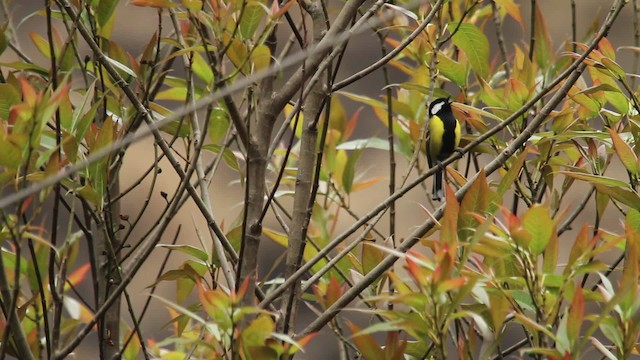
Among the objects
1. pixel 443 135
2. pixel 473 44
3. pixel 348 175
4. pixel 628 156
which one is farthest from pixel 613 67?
pixel 443 135

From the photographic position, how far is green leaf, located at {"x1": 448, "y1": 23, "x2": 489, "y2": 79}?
1.75m

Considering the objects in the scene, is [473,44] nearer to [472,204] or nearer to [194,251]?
[472,204]

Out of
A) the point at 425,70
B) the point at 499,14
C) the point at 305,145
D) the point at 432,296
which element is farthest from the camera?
the point at 499,14

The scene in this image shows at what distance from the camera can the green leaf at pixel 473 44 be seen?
5.75ft

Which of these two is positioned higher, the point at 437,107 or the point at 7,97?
the point at 7,97

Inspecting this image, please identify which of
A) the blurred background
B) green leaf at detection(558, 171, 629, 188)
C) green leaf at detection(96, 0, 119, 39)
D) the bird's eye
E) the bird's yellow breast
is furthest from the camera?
the bird's yellow breast

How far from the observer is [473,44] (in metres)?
1.77

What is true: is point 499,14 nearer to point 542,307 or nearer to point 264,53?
point 264,53

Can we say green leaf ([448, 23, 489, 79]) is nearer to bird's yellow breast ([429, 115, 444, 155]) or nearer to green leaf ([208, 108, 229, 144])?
green leaf ([208, 108, 229, 144])

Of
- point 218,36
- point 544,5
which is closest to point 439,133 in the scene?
point 544,5

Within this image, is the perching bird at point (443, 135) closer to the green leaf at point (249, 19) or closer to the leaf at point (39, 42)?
the leaf at point (39, 42)

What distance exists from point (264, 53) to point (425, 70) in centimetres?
74

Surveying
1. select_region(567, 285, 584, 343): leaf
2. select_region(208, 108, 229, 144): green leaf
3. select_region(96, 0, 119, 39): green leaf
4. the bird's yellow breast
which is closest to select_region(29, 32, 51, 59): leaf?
select_region(96, 0, 119, 39): green leaf

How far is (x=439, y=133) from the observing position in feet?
10.8
